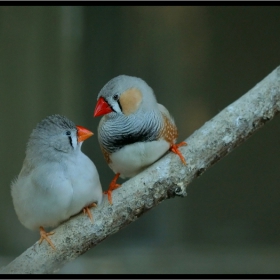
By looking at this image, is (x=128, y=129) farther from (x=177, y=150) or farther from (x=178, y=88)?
(x=178, y=88)

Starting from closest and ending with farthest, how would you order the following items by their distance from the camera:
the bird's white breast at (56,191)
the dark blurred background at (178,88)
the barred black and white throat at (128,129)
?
the bird's white breast at (56,191)
the barred black and white throat at (128,129)
the dark blurred background at (178,88)

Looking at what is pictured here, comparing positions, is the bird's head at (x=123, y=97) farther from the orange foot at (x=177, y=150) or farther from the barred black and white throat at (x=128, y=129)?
the orange foot at (x=177, y=150)

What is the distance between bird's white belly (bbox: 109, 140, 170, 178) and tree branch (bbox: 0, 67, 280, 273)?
25 millimetres

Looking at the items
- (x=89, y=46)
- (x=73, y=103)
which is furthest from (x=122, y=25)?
(x=73, y=103)

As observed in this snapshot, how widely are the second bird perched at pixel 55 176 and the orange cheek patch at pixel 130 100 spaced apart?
0.45 feet

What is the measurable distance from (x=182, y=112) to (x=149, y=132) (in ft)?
3.99

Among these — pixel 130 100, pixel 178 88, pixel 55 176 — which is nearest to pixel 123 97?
pixel 130 100

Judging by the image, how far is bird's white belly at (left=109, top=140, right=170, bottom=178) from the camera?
54.1 inches

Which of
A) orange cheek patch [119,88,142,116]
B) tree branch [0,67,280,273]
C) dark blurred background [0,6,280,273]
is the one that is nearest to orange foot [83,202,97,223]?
tree branch [0,67,280,273]

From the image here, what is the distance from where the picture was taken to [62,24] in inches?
94.2

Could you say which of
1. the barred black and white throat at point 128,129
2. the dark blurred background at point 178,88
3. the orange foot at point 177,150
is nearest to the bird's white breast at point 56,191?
the barred black and white throat at point 128,129

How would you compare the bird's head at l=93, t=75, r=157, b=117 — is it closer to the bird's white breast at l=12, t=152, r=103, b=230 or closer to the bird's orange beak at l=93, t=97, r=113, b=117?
the bird's orange beak at l=93, t=97, r=113, b=117

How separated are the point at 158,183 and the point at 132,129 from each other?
159 mm

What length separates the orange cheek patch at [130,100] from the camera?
4.37 ft
